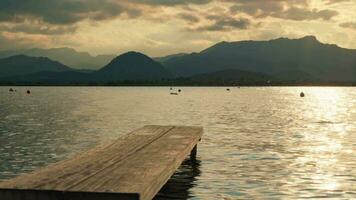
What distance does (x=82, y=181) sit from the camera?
1200 cm

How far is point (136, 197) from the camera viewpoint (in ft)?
34.6

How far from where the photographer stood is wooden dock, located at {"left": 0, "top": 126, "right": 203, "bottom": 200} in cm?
1080

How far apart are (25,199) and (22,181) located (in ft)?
3.59

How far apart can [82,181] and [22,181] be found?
1.37 m

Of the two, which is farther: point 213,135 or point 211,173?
point 213,135

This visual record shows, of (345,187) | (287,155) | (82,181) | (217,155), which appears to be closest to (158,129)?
(217,155)

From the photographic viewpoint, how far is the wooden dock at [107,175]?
10805mm

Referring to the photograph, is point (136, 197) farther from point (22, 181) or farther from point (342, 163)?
point (342, 163)

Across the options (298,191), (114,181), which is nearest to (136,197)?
(114,181)

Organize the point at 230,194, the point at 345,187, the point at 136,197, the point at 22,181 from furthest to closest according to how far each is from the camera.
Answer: the point at 345,187, the point at 230,194, the point at 22,181, the point at 136,197

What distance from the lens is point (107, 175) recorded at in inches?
504

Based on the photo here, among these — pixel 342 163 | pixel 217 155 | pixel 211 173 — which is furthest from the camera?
pixel 217 155

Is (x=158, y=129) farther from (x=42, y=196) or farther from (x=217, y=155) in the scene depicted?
(x=42, y=196)

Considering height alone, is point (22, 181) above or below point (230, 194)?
above
